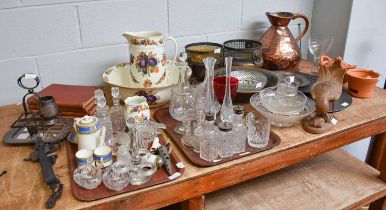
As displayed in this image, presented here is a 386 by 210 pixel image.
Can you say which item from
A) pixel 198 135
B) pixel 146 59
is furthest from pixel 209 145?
pixel 146 59

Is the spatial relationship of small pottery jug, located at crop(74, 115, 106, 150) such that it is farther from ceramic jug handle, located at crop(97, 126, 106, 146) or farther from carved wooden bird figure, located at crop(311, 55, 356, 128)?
carved wooden bird figure, located at crop(311, 55, 356, 128)

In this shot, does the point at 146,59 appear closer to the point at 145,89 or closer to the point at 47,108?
the point at 145,89

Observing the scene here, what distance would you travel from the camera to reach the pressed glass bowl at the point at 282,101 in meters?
1.00

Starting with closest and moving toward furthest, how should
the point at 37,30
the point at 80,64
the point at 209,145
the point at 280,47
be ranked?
the point at 209,145
the point at 37,30
the point at 80,64
the point at 280,47

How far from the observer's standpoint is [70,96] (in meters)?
1.04

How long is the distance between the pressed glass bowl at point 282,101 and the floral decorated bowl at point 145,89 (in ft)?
0.96

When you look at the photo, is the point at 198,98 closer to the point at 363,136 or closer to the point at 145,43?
the point at 145,43

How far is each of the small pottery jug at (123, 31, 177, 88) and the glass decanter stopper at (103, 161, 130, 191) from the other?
1.18 feet

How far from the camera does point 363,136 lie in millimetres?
1062

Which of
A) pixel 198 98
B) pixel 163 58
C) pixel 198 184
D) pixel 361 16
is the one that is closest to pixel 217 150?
pixel 198 184

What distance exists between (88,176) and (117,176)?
0.06 metres

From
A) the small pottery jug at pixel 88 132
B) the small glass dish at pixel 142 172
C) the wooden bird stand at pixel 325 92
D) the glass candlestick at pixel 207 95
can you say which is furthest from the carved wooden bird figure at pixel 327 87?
the small pottery jug at pixel 88 132

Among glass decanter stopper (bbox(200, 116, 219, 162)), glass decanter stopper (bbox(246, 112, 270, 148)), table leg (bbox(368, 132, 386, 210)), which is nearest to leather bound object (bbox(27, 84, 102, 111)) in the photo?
glass decanter stopper (bbox(200, 116, 219, 162))

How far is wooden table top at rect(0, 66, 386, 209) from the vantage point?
2.37 ft
